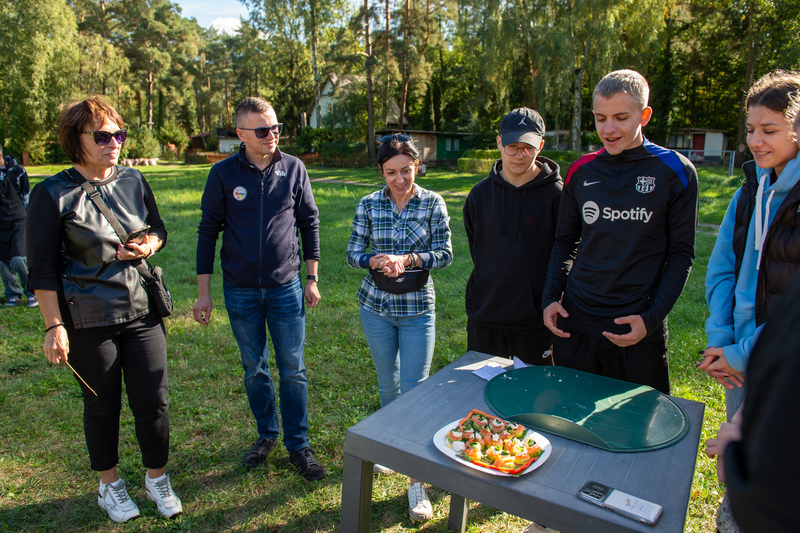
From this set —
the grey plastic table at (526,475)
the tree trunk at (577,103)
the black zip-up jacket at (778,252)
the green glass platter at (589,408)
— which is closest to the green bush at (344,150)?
the tree trunk at (577,103)

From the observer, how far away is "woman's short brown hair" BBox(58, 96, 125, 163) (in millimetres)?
2490

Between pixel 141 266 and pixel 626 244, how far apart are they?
7.88 ft

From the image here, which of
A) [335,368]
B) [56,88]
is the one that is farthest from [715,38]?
[56,88]

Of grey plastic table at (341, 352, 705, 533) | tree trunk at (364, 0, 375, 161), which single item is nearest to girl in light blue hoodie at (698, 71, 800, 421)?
grey plastic table at (341, 352, 705, 533)

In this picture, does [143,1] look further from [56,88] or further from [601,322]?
[601,322]

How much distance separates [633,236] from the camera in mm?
2414

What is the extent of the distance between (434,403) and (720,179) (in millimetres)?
19406

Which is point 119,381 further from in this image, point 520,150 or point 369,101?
point 369,101

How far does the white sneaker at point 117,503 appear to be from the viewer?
2727mm

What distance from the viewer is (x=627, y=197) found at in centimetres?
243

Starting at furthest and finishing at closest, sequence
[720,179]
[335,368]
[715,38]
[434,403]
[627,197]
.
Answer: [715,38] → [720,179] → [335,368] → [627,197] → [434,403]

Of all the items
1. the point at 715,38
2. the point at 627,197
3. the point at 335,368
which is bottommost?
the point at 335,368

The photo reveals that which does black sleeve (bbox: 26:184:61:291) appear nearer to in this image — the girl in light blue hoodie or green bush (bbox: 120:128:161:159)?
the girl in light blue hoodie

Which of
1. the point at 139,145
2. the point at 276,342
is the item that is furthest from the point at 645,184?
the point at 139,145
